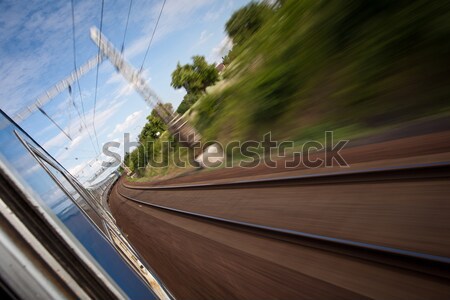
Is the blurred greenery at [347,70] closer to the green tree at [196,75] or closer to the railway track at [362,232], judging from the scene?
the railway track at [362,232]

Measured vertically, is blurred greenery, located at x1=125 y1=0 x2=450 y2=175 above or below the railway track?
above

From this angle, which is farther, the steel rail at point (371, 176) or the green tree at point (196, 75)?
the green tree at point (196, 75)

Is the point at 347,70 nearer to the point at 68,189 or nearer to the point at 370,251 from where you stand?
the point at 370,251

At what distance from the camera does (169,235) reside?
8164 millimetres

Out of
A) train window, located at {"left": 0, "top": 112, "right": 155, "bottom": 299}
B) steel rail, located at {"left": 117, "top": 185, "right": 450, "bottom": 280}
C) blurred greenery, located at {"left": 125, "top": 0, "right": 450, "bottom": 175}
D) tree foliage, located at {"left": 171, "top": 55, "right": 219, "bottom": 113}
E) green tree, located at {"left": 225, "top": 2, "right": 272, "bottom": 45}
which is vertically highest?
tree foliage, located at {"left": 171, "top": 55, "right": 219, "bottom": 113}

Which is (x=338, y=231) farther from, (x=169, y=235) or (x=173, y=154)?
(x=173, y=154)

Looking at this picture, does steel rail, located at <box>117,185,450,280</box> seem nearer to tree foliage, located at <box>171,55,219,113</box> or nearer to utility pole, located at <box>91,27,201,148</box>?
utility pole, located at <box>91,27,201,148</box>

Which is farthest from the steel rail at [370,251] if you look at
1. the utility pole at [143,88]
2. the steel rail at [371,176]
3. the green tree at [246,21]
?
the green tree at [246,21]

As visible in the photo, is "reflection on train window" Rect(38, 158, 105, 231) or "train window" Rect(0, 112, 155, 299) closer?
"train window" Rect(0, 112, 155, 299)

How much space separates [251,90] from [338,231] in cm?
1022

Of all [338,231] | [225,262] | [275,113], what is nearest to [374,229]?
[338,231]

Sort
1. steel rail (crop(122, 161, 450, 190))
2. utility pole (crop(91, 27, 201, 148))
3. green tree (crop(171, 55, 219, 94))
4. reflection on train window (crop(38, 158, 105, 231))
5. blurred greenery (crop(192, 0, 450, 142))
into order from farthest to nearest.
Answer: green tree (crop(171, 55, 219, 94)) < utility pole (crop(91, 27, 201, 148)) < blurred greenery (crop(192, 0, 450, 142)) < steel rail (crop(122, 161, 450, 190)) < reflection on train window (crop(38, 158, 105, 231))

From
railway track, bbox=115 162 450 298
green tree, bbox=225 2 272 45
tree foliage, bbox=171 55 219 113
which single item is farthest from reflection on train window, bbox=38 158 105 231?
tree foliage, bbox=171 55 219 113

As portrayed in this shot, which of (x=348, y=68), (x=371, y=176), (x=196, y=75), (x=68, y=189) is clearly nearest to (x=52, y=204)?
(x=68, y=189)
